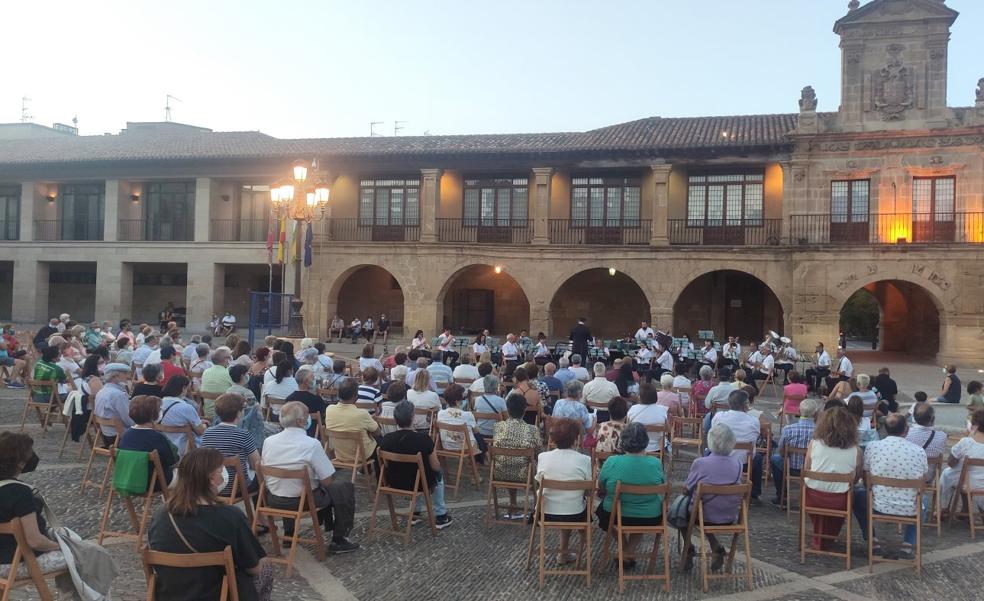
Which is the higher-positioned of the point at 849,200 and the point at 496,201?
the point at 496,201

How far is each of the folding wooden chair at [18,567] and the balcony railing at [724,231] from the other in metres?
22.6

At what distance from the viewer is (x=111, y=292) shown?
2931 cm

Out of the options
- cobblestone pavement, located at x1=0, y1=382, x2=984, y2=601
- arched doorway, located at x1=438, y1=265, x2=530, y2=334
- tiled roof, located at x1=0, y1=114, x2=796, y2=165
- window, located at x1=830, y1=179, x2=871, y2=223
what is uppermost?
tiled roof, located at x1=0, y1=114, x2=796, y2=165

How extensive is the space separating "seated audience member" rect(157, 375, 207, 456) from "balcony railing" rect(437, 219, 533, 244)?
63.6ft

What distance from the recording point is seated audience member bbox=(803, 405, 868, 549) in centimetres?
633

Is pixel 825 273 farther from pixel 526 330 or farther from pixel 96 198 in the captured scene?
pixel 96 198

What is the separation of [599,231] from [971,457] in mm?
19500

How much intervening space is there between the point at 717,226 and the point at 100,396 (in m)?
21.2

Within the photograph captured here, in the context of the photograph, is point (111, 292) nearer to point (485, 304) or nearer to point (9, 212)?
point (9, 212)

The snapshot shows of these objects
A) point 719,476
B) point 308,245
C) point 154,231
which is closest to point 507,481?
point 719,476

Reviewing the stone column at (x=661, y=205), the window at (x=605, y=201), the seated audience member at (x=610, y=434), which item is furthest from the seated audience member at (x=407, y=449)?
the window at (x=605, y=201)

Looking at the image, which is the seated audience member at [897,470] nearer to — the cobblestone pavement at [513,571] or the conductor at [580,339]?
the cobblestone pavement at [513,571]

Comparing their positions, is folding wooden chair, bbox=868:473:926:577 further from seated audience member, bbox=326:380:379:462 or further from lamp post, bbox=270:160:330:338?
lamp post, bbox=270:160:330:338

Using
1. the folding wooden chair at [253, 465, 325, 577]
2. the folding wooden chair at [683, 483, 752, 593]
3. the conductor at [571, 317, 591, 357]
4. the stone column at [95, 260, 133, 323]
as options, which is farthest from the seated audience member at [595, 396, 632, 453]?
the stone column at [95, 260, 133, 323]
